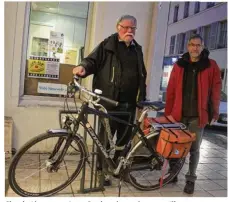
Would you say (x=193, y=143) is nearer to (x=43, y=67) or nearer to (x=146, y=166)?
(x=146, y=166)

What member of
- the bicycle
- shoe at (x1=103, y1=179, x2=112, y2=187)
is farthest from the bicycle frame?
shoe at (x1=103, y1=179, x2=112, y2=187)

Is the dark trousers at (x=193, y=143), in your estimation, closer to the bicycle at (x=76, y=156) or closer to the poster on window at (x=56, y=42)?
the bicycle at (x=76, y=156)

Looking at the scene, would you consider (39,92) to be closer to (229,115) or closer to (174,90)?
(174,90)

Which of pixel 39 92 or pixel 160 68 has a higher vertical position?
pixel 160 68

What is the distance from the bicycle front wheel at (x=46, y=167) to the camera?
2.90 metres

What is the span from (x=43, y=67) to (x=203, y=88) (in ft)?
7.75

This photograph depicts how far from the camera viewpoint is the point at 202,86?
3416mm

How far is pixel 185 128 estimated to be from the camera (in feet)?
A: 11.0

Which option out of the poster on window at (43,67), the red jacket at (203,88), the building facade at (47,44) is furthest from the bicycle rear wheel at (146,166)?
the poster on window at (43,67)

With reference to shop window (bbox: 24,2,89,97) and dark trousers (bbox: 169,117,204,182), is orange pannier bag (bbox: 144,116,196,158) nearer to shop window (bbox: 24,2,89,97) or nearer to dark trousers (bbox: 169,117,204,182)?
dark trousers (bbox: 169,117,204,182)

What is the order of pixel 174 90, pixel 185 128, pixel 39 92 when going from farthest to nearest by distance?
1. pixel 39 92
2. pixel 174 90
3. pixel 185 128

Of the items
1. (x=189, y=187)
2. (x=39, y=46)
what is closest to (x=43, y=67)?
(x=39, y=46)

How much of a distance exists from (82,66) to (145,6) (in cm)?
195

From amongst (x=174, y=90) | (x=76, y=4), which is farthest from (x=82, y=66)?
(x=76, y=4)
